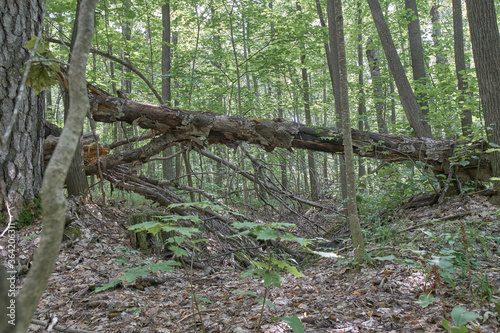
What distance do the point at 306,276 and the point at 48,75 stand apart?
3265 millimetres

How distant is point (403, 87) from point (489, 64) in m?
2.02

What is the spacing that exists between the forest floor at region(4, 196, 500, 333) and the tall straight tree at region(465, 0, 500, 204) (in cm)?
114

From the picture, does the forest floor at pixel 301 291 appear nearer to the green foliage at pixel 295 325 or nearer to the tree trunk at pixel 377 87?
the green foliage at pixel 295 325

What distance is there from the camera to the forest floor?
7.42 ft

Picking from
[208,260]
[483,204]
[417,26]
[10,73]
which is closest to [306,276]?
Result: [208,260]

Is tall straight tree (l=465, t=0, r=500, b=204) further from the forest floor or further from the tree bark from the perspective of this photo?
the tree bark

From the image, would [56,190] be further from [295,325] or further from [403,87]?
[403,87]

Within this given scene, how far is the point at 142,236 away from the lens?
14.0ft

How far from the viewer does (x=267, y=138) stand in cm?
521

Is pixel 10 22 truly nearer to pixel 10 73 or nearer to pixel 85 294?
pixel 10 73

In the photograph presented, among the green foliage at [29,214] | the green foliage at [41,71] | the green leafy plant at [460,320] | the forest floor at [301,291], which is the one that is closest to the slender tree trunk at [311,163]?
the forest floor at [301,291]

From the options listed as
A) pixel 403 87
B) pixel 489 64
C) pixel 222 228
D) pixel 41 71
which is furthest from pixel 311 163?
pixel 41 71

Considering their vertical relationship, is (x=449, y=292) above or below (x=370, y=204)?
below

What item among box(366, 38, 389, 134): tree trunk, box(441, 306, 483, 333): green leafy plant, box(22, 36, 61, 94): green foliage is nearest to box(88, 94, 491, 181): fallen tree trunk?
box(22, 36, 61, 94): green foliage
